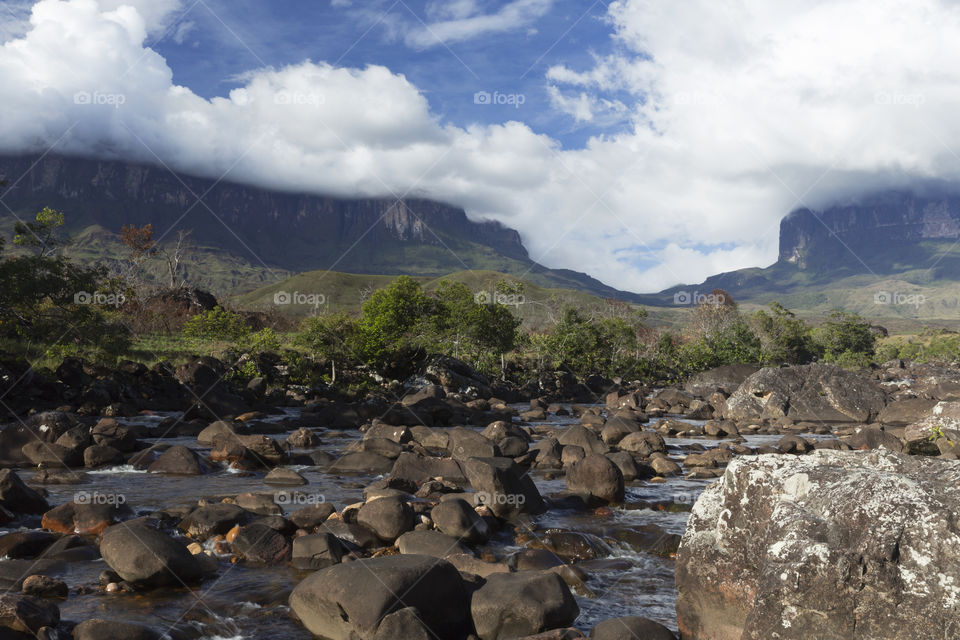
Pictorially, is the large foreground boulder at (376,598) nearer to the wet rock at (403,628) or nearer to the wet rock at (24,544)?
the wet rock at (403,628)

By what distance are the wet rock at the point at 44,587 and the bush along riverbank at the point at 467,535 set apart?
28 mm

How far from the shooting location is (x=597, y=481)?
1867 centimetres

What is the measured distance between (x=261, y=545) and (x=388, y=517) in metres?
2.62

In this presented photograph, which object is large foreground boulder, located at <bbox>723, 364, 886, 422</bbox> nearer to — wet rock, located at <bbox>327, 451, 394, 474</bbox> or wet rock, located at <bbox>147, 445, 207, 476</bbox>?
wet rock, located at <bbox>327, 451, 394, 474</bbox>

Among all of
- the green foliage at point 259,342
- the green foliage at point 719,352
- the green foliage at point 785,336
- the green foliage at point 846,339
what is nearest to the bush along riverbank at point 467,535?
the green foliage at point 259,342

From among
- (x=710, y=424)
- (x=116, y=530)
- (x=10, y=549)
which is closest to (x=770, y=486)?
(x=116, y=530)

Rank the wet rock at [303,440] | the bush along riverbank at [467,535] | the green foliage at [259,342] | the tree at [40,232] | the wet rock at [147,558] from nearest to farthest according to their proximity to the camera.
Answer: the bush along riverbank at [467,535] → the wet rock at [147,558] → the wet rock at [303,440] → the tree at [40,232] → the green foliage at [259,342]

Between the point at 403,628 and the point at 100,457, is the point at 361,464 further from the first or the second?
the point at 403,628

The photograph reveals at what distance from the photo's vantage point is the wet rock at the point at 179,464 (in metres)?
20.8

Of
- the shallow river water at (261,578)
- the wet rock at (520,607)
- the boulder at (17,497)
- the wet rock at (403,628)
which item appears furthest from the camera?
the boulder at (17,497)

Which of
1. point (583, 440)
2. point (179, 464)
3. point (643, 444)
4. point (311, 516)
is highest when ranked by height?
point (179, 464)

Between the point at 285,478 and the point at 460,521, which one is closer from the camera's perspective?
the point at 460,521

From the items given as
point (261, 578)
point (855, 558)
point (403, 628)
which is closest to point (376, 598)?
point (403, 628)

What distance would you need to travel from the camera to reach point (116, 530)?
39.0ft
